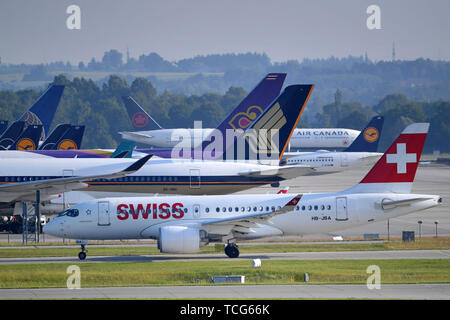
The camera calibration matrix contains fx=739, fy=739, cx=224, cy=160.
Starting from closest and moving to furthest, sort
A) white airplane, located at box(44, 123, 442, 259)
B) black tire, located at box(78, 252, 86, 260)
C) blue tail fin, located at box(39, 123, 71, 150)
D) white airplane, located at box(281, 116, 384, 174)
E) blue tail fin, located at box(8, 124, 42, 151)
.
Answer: black tire, located at box(78, 252, 86, 260) < white airplane, located at box(44, 123, 442, 259) < blue tail fin, located at box(8, 124, 42, 151) < blue tail fin, located at box(39, 123, 71, 150) < white airplane, located at box(281, 116, 384, 174)

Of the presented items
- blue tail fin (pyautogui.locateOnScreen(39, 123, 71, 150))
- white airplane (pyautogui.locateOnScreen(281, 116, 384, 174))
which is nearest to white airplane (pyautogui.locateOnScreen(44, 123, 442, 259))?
blue tail fin (pyautogui.locateOnScreen(39, 123, 71, 150))

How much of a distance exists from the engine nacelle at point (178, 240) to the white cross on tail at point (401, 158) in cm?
1110

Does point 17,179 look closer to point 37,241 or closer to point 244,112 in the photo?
point 37,241

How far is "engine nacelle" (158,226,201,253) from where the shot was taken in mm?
37312

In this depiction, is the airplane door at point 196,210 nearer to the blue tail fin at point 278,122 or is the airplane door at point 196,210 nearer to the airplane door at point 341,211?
the airplane door at point 341,211

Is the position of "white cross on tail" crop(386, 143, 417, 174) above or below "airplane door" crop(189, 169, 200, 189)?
above

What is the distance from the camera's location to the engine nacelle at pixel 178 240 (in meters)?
37.3

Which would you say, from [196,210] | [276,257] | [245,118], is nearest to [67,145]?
[245,118]

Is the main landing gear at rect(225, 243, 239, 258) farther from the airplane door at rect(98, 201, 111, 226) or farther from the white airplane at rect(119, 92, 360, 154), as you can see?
the white airplane at rect(119, 92, 360, 154)

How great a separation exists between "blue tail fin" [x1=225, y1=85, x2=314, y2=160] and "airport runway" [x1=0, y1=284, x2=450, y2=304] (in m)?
21.7

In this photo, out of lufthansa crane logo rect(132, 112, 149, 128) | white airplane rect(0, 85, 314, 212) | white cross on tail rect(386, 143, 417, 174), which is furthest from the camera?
lufthansa crane logo rect(132, 112, 149, 128)

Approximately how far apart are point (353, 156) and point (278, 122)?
47.7 metres

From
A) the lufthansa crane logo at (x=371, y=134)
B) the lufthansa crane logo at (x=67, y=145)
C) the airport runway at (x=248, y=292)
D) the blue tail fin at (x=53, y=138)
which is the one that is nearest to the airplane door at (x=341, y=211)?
the airport runway at (x=248, y=292)
